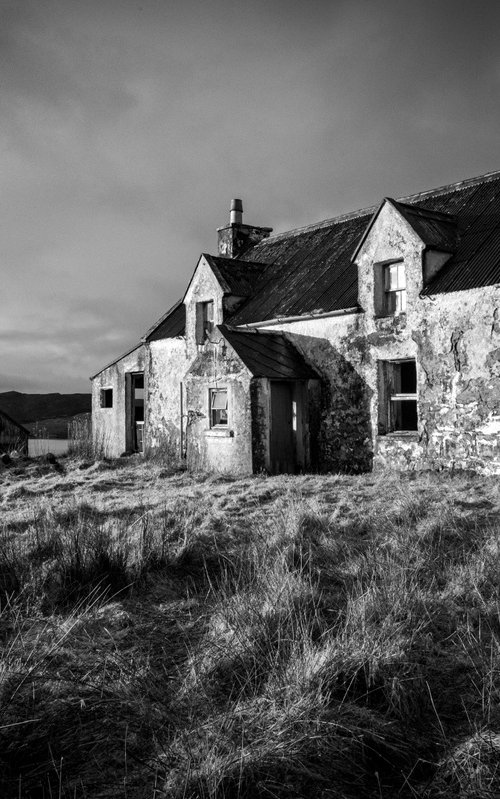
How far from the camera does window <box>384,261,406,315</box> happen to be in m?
15.1

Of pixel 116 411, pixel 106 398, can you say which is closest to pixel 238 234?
pixel 116 411

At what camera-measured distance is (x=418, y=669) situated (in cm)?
409

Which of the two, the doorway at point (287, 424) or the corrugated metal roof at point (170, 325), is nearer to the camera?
the doorway at point (287, 424)

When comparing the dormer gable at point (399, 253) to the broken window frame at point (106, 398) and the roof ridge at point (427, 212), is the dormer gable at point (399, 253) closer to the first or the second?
the roof ridge at point (427, 212)

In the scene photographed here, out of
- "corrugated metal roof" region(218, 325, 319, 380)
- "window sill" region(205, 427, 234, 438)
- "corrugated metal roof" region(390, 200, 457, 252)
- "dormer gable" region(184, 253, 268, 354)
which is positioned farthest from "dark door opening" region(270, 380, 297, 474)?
"corrugated metal roof" region(390, 200, 457, 252)

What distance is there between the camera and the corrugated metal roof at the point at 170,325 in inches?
828

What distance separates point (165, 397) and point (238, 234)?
7017 mm

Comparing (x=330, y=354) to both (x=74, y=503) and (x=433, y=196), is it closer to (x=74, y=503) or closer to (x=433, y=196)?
(x=433, y=196)

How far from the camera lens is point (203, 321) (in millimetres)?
20094

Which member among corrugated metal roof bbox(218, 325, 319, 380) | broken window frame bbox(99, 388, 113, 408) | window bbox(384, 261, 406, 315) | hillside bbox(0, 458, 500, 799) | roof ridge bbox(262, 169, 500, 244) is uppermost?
roof ridge bbox(262, 169, 500, 244)

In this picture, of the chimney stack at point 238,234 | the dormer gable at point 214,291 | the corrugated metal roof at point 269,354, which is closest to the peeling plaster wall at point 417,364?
the corrugated metal roof at point 269,354

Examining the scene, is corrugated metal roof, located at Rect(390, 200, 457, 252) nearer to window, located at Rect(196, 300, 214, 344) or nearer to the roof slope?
the roof slope

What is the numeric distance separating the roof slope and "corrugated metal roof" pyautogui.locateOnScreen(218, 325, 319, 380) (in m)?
0.79

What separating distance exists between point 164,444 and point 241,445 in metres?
5.65
